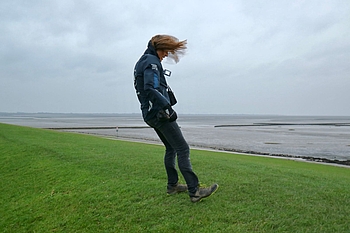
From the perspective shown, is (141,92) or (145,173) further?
(145,173)

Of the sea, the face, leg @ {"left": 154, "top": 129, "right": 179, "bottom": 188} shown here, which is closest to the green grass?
leg @ {"left": 154, "top": 129, "right": 179, "bottom": 188}

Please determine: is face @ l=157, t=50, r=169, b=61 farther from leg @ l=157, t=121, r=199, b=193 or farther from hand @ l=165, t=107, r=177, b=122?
leg @ l=157, t=121, r=199, b=193

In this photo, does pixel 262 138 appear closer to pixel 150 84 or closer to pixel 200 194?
pixel 200 194

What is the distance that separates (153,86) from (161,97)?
0.59 ft

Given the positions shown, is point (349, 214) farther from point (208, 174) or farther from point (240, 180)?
point (208, 174)

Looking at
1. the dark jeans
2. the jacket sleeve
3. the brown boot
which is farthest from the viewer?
the brown boot

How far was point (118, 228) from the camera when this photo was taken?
4273 millimetres

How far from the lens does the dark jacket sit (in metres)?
4.17

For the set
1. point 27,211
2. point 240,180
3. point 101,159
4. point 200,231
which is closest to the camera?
point 200,231

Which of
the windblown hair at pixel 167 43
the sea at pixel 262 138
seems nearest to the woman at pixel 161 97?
the windblown hair at pixel 167 43

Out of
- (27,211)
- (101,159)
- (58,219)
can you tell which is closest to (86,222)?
(58,219)

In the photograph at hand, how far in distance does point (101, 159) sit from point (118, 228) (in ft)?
15.9

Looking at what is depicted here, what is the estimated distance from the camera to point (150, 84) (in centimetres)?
416

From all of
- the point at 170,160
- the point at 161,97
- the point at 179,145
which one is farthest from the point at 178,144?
the point at 161,97
